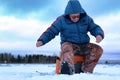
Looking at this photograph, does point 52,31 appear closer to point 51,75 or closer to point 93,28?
point 93,28

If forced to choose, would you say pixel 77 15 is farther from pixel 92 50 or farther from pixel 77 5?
pixel 92 50

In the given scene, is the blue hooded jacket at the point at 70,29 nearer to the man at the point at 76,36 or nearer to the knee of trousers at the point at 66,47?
the man at the point at 76,36

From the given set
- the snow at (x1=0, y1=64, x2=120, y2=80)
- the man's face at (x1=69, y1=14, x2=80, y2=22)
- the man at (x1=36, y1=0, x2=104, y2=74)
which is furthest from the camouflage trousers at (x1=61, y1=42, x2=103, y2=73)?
the man's face at (x1=69, y1=14, x2=80, y2=22)

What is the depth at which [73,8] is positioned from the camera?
26.0 feet

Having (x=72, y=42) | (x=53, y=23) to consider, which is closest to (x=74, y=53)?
(x=72, y=42)

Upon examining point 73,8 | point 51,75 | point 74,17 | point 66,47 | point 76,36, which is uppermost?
point 73,8

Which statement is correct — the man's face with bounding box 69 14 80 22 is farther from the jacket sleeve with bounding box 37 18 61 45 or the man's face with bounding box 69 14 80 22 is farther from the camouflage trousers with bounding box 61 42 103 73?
the camouflage trousers with bounding box 61 42 103 73

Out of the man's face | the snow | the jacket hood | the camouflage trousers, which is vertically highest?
the jacket hood

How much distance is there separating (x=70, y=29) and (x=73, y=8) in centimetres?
41

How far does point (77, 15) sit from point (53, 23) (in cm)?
49

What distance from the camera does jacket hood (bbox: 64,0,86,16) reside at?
312 inches

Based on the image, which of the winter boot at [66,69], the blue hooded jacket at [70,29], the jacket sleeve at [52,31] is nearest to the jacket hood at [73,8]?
the blue hooded jacket at [70,29]

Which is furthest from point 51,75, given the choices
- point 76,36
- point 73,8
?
point 73,8

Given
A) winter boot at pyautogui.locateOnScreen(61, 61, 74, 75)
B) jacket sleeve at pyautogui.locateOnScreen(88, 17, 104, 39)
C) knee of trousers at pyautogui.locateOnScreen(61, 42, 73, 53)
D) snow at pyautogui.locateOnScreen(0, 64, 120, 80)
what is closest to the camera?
snow at pyautogui.locateOnScreen(0, 64, 120, 80)
